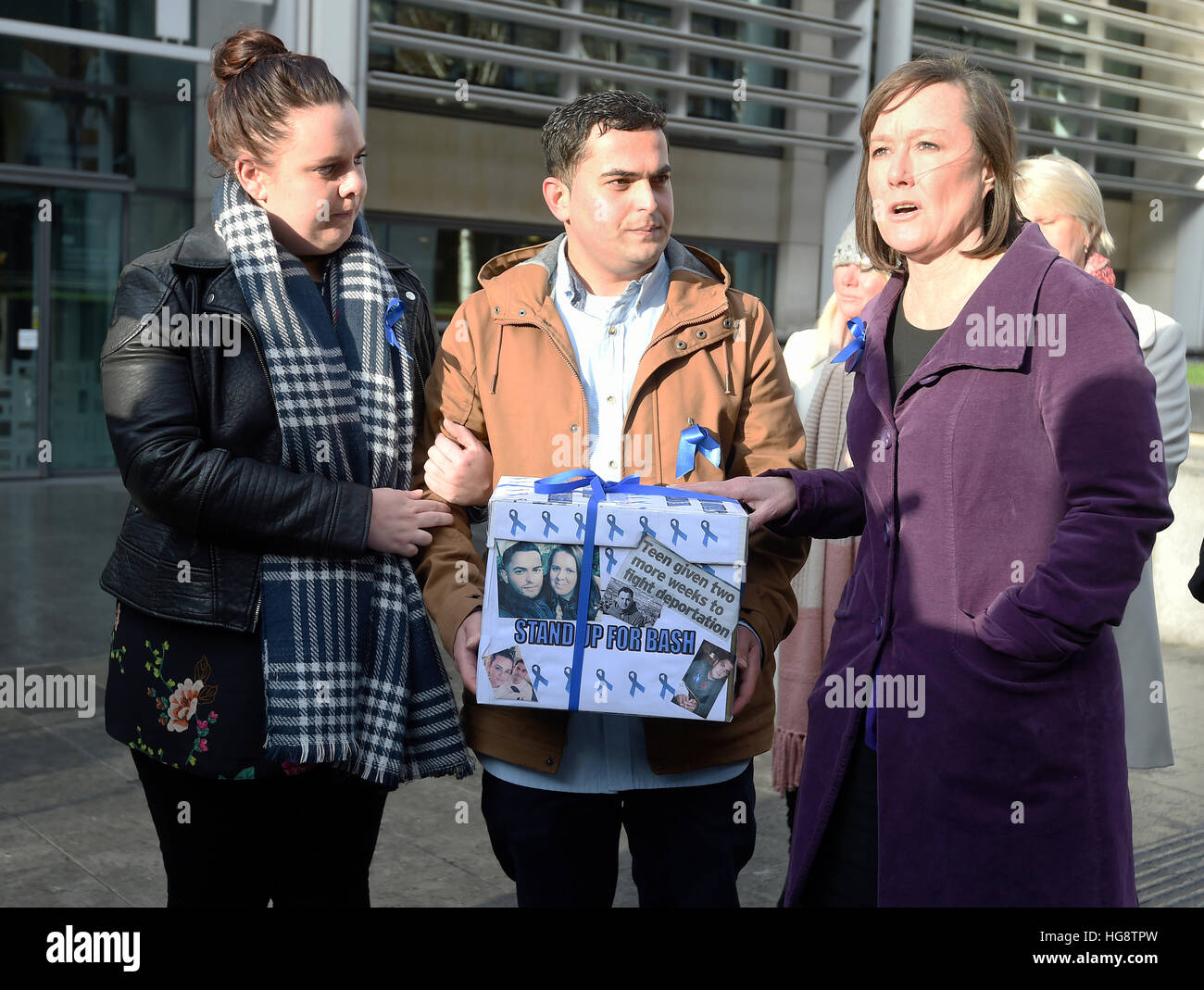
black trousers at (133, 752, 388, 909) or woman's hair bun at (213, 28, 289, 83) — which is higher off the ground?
woman's hair bun at (213, 28, 289, 83)

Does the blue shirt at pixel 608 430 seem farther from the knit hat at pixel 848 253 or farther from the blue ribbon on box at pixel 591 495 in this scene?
the knit hat at pixel 848 253

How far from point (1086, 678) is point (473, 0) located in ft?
35.8

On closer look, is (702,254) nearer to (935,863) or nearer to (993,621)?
(993,621)

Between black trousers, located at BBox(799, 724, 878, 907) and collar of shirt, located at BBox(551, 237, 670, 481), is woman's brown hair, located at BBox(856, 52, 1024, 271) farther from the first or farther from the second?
black trousers, located at BBox(799, 724, 878, 907)

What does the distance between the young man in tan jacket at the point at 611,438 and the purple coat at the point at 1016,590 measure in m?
0.37

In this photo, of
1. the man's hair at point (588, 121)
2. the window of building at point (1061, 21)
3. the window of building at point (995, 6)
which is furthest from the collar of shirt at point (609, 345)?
the window of building at point (1061, 21)

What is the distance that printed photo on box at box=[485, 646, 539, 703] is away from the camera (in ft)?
8.07

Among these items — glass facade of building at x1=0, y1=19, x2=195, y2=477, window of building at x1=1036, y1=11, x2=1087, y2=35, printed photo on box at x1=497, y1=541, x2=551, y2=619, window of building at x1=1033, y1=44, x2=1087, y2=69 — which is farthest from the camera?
window of building at x1=1033, y1=44, x2=1087, y2=69

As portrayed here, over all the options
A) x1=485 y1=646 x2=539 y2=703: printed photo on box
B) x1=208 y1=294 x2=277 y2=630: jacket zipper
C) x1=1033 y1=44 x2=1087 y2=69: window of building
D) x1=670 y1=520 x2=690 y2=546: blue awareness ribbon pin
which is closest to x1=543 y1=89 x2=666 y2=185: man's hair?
x1=208 y1=294 x2=277 y2=630: jacket zipper

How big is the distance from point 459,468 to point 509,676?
0.49 m

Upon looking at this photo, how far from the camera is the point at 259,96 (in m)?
2.67

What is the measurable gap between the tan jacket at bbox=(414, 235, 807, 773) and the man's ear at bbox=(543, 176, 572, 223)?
0.11 meters

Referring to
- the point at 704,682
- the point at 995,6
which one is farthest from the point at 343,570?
the point at 995,6

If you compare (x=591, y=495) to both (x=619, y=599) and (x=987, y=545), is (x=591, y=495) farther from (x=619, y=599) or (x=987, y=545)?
(x=987, y=545)
